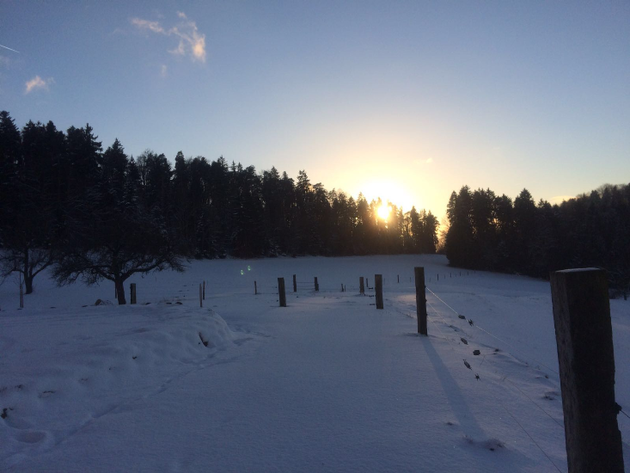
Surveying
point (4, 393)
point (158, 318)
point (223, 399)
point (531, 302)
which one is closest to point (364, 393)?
point (223, 399)

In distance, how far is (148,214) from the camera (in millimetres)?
31219

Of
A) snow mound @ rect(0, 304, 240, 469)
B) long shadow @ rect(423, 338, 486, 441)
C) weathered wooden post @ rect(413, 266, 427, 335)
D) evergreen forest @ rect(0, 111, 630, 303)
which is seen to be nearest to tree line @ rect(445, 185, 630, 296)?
evergreen forest @ rect(0, 111, 630, 303)

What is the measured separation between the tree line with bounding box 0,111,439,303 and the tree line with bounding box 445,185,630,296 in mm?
21378

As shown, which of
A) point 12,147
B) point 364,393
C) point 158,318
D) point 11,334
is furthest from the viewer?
point 12,147

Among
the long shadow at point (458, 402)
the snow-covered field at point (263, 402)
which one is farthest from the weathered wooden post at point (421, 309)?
the long shadow at point (458, 402)

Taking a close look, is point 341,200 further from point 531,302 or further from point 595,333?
point 595,333

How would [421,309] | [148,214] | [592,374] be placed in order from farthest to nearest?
1. [148,214]
2. [421,309]
3. [592,374]

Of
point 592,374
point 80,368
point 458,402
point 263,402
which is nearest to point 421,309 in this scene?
point 458,402

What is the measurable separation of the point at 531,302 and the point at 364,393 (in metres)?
23.6

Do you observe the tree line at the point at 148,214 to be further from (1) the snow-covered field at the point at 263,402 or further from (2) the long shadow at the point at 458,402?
(2) the long shadow at the point at 458,402

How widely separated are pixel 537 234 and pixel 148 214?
5739 cm

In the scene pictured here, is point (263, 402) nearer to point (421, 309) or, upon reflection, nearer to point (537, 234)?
point (421, 309)

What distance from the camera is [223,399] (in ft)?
14.1

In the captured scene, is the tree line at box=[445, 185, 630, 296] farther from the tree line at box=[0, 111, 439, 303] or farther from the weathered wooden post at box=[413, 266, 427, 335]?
the weathered wooden post at box=[413, 266, 427, 335]
